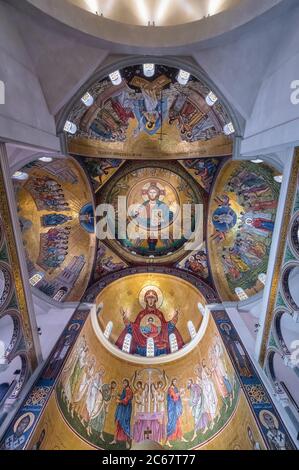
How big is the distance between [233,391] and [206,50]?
1180cm

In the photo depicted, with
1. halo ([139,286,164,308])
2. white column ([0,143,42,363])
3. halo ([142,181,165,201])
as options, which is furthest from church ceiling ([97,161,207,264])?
white column ([0,143,42,363])

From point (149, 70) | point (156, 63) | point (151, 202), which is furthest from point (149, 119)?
point (151, 202)

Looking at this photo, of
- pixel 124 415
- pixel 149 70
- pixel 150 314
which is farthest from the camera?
pixel 150 314

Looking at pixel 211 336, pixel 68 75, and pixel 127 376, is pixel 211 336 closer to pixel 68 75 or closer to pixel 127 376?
Answer: pixel 127 376

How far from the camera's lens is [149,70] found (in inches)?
330

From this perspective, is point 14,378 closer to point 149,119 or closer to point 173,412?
point 173,412

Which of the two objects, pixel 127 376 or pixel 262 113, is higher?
pixel 262 113

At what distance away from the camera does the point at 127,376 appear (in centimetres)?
1229

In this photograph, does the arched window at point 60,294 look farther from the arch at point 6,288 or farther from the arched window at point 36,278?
the arch at point 6,288

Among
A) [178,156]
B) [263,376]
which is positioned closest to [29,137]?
[178,156]

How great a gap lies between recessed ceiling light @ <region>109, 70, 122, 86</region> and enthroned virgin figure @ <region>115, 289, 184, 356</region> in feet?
36.0

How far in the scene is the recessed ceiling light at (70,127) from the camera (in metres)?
8.72

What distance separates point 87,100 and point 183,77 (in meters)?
3.56

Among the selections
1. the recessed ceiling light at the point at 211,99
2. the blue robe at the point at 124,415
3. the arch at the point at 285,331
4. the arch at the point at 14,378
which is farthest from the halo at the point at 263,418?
the recessed ceiling light at the point at 211,99
